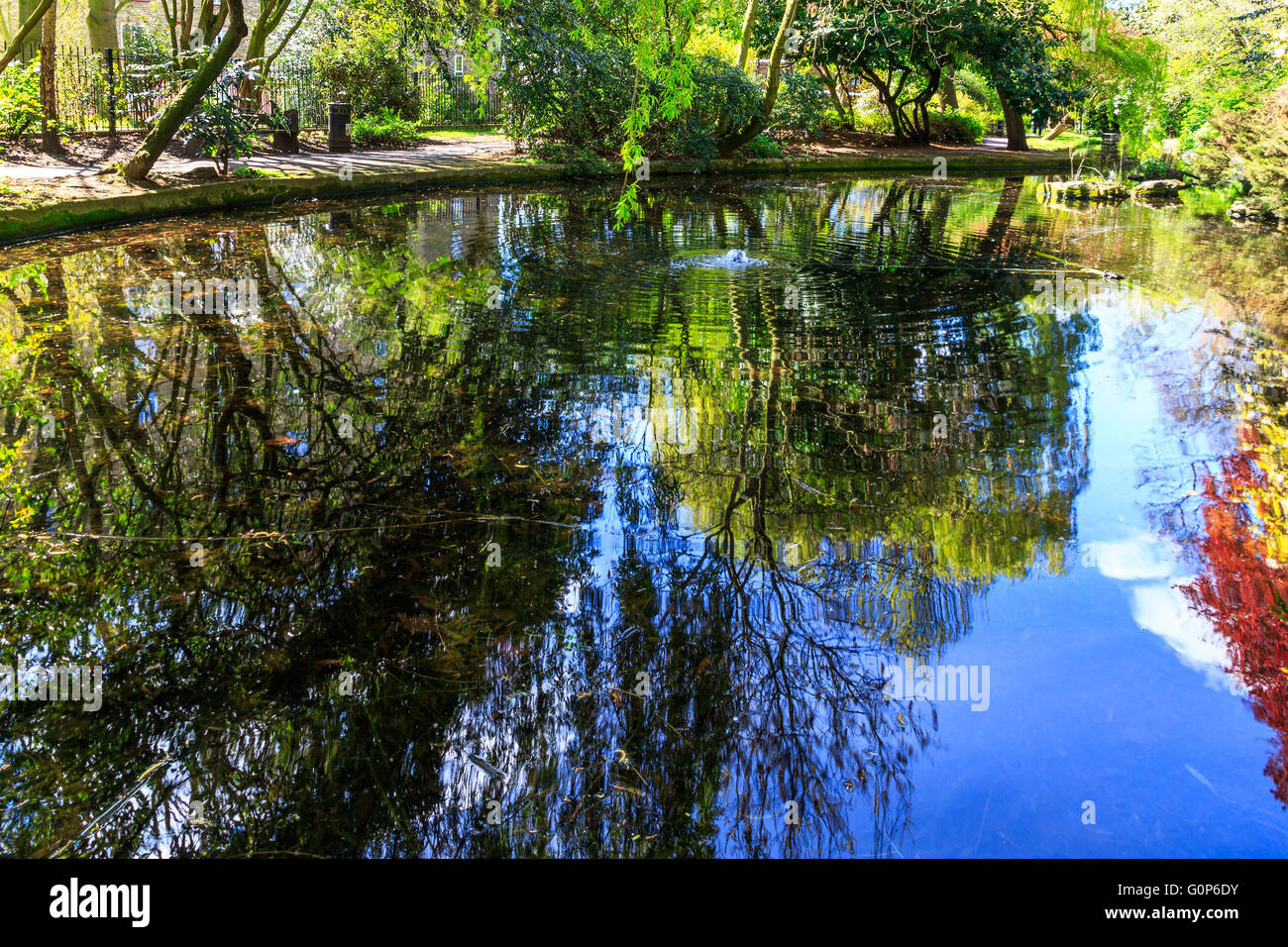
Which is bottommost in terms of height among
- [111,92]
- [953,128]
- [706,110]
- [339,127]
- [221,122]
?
[221,122]

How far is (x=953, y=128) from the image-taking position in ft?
106

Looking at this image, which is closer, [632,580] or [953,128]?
[632,580]

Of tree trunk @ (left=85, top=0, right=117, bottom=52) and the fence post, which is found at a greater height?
tree trunk @ (left=85, top=0, right=117, bottom=52)

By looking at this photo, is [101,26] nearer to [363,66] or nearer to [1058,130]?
[363,66]

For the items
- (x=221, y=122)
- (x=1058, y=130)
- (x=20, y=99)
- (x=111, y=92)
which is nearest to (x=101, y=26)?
(x=111, y=92)

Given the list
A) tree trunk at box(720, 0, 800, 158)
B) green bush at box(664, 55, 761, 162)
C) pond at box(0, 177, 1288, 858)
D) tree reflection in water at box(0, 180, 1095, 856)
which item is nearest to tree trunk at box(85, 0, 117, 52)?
green bush at box(664, 55, 761, 162)

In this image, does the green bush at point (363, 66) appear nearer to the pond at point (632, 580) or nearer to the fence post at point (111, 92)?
the fence post at point (111, 92)

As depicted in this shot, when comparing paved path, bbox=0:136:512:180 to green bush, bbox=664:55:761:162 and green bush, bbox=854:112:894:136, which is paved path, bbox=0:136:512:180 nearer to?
green bush, bbox=664:55:761:162

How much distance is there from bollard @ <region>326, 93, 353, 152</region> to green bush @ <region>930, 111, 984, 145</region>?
63.6 feet

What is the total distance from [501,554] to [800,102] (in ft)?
80.1

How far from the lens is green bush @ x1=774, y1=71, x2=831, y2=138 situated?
25.9m

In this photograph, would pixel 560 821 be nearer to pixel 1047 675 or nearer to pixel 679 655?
pixel 679 655

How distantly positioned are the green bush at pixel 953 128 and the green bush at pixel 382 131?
17.7m
